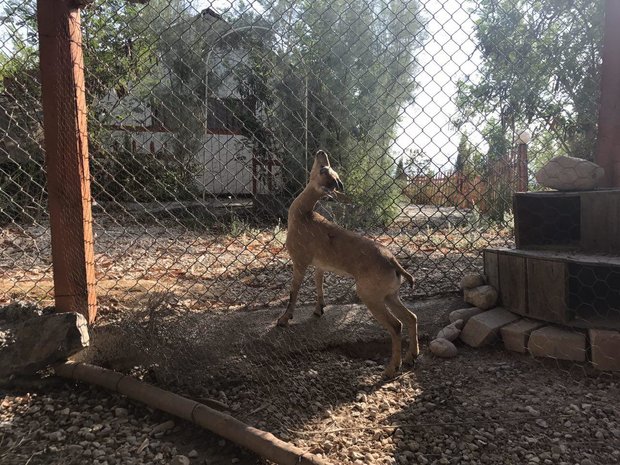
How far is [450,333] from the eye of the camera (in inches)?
116

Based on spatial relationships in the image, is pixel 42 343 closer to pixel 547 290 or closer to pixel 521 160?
pixel 547 290

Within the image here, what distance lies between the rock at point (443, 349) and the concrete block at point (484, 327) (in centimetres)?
15

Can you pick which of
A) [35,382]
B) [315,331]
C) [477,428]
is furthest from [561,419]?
[35,382]

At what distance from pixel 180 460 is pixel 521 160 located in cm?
560

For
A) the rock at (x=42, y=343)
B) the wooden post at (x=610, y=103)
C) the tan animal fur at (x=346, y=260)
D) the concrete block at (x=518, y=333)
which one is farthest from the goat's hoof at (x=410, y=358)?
the rock at (x=42, y=343)

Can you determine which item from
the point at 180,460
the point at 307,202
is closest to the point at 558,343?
the point at 307,202

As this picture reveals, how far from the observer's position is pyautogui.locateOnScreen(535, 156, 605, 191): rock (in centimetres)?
291

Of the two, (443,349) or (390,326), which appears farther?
(443,349)

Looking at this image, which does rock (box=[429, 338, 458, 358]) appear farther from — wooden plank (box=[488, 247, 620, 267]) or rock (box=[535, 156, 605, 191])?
rock (box=[535, 156, 605, 191])

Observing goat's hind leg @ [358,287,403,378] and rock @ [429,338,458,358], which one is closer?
goat's hind leg @ [358,287,403,378]

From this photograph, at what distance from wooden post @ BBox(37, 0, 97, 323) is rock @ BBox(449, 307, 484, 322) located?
6.86 feet

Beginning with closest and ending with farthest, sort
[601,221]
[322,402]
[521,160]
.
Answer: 1. [322,402]
2. [601,221]
3. [521,160]

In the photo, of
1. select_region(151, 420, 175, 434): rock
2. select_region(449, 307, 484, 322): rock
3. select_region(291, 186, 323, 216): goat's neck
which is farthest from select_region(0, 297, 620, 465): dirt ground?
select_region(291, 186, 323, 216): goat's neck

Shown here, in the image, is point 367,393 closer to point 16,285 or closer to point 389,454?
point 389,454
